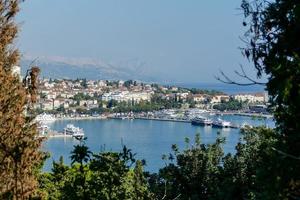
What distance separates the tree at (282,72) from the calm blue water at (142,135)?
767 inches

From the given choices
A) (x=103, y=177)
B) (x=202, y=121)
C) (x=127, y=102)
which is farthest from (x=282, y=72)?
(x=127, y=102)

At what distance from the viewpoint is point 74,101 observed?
68000 mm

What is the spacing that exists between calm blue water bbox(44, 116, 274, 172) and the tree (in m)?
19.5

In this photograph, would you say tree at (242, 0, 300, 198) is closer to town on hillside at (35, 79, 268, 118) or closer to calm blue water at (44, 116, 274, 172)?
calm blue water at (44, 116, 274, 172)

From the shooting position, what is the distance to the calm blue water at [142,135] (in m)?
31.0

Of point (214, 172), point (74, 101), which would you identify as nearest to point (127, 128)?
point (74, 101)

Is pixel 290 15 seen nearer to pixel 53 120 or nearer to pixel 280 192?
pixel 280 192

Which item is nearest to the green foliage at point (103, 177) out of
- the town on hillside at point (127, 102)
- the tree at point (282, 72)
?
the tree at point (282, 72)

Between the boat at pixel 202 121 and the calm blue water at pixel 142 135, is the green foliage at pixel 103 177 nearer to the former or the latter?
the calm blue water at pixel 142 135

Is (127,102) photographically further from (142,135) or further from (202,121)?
(142,135)

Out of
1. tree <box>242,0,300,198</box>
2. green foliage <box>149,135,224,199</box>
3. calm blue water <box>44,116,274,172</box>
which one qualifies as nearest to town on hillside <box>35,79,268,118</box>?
calm blue water <box>44,116,274,172</box>

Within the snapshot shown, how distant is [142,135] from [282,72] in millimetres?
38984

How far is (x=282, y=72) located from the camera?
301cm

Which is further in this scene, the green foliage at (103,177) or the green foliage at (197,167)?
the green foliage at (197,167)
